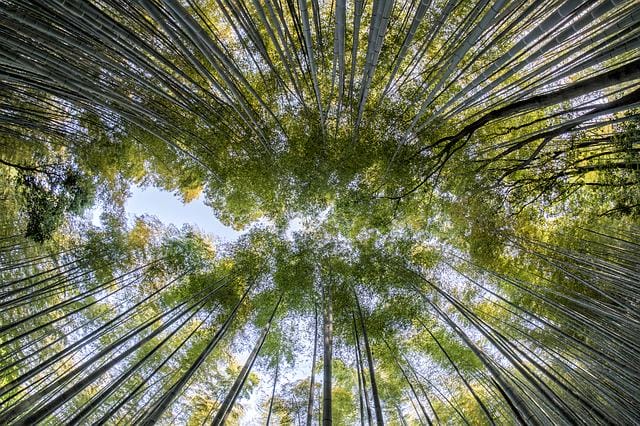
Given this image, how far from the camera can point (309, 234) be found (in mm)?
6422

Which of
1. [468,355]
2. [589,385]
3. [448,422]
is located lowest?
[448,422]

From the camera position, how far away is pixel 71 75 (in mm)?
2908

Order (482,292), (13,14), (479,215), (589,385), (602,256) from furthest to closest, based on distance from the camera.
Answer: (482,292), (479,215), (602,256), (589,385), (13,14)

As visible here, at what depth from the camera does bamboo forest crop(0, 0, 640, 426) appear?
14.6 feet

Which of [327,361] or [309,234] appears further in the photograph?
[309,234]

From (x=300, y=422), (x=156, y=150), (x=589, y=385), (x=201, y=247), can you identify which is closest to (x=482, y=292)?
(x=589, y=385)

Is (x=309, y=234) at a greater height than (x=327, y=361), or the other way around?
(x=309, y=234)

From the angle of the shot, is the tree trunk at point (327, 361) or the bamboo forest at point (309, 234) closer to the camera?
the tree trunk at point (327, 361)

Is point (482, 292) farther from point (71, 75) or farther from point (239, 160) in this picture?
point (71, 75)

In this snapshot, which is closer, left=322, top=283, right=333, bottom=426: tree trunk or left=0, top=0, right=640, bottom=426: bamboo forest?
left=322, top=283, right=333, bottom=426: tree trunk

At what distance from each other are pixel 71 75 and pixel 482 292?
5.72 metres

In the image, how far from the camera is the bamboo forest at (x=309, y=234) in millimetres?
4461

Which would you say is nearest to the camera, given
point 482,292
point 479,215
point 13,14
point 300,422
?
point 13,14

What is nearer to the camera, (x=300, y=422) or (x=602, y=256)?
(x=602, y=256)
